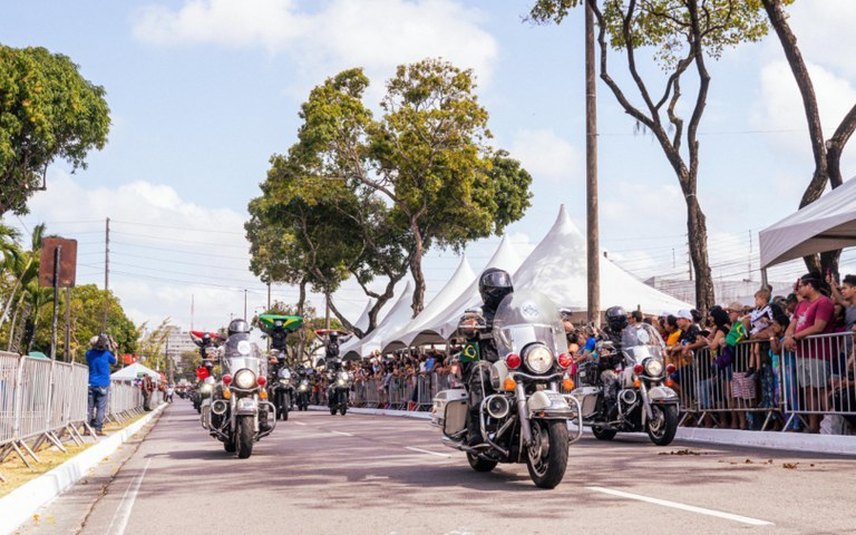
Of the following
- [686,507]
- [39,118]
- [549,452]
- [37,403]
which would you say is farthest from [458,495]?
[39,118]

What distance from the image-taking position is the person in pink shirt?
12258 millimetres

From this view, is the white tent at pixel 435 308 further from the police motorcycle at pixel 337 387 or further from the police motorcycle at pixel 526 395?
the police motorcycle at pixel 526 395

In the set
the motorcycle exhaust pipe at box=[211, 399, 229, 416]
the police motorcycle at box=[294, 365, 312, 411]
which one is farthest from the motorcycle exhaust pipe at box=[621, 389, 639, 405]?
the police motorcycle at box=[294, 365, 312, 411]

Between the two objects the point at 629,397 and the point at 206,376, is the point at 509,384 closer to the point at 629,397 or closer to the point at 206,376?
the point at 629,397

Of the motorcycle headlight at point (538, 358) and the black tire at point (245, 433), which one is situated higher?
the motorcycle headlight at point (538, 358)

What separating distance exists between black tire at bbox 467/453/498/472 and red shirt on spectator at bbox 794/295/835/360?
16.2 feet

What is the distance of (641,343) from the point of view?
13914 millimetres

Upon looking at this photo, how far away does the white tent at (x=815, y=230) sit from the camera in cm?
1342

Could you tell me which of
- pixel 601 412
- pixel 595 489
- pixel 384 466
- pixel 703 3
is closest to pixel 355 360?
pixel 703 3

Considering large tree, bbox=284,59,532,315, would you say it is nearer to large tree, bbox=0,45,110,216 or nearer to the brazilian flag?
large tree, bbox=0,45,110,216

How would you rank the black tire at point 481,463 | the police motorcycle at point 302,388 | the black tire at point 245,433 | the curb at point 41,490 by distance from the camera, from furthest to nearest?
the police motorcycle at point 302,388 < the black tire at point 245,433 < the black tire at point 481,463 < the curb at point 41,490

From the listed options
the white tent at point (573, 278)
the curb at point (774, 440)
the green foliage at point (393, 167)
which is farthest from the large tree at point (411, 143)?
the curb at point (774, 440)

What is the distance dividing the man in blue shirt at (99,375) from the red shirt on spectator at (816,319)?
38.3 feet

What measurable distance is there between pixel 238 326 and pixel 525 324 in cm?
597
